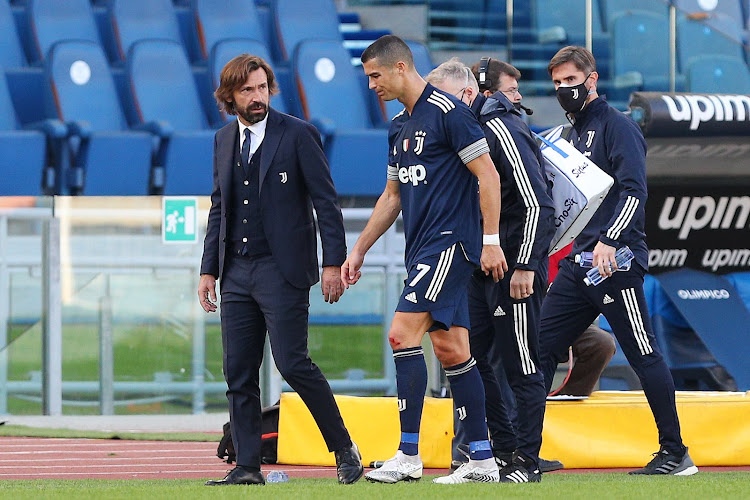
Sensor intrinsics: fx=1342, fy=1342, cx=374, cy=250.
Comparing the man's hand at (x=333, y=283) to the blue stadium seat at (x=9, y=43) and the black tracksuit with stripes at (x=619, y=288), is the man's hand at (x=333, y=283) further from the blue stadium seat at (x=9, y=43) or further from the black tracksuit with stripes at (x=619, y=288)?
the blue stadium seat at (x=9, y=43)

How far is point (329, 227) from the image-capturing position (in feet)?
17.1

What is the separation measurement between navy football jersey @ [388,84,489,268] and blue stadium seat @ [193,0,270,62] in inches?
372

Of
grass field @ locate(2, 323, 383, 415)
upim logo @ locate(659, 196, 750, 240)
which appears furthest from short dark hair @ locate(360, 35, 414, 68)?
grass field @ locate(2, 323, 383, 415)

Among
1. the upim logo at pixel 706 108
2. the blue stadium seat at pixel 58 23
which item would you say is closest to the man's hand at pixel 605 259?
the upim logo at pixel 706 108

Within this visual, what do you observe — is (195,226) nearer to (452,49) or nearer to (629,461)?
(452,49)

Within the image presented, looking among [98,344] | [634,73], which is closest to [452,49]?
[634,73]

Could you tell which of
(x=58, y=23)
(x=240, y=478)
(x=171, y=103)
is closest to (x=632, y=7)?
(x=171, y=103)

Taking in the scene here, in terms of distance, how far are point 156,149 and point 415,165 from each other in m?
7.60

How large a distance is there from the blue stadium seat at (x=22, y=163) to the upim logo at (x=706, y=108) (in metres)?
5.50

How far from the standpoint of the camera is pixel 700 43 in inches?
432

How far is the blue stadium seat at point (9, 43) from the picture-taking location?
516 inches

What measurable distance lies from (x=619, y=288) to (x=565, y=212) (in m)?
0.43

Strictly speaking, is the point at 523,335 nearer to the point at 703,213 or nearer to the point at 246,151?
the point at 246,151

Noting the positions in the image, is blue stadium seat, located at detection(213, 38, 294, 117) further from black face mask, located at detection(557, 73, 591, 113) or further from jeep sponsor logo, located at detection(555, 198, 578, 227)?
jeep sponsor logo, located at detection(555, 198, 578, 227)
